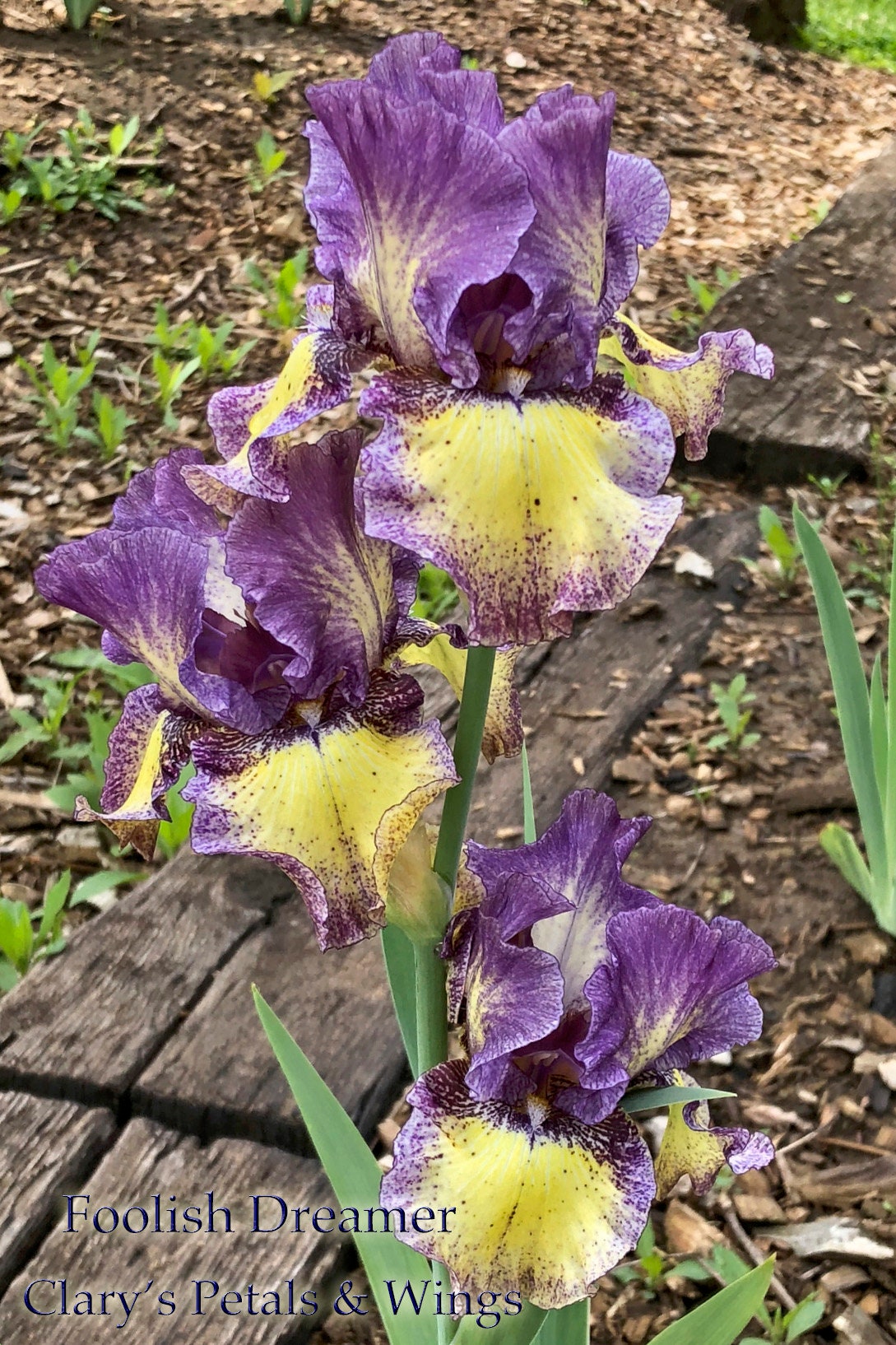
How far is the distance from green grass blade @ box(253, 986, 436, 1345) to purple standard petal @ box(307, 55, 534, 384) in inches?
24.7

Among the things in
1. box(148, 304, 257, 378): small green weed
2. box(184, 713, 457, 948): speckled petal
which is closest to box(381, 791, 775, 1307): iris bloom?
box(184, 713, 457, 948): speckled petal

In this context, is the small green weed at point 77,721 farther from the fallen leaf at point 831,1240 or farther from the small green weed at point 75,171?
the small green weed at point 75,171

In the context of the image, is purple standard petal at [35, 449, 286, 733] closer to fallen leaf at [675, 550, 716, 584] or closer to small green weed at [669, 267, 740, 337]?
fallen leaf at [675, 550, 716, 584]

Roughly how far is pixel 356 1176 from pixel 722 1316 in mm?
322

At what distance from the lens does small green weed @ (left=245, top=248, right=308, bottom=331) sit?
317 centimetres

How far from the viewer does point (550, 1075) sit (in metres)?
0.81

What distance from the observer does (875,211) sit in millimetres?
4055

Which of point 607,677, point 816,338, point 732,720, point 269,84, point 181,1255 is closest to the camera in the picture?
point 181,1255

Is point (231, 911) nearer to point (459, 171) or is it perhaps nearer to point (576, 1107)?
point (576, 1107)

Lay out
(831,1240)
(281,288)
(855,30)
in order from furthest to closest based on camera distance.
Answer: (855,30) < (281,288) < (831,1240)

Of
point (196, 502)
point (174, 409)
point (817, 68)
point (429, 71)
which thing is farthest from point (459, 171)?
point (817, 68)

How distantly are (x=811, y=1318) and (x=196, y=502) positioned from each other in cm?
114

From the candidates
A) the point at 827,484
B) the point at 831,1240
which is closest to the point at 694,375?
the point at 831,1240

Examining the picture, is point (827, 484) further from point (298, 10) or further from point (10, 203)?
point (298, 10)
